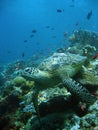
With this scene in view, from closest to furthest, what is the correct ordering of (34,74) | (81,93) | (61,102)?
(81,93), (34,74), (61,102)

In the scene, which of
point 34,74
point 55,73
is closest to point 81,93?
point 55,73

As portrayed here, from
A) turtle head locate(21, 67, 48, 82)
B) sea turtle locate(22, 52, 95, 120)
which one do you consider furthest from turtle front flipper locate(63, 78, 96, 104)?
turtle head locate(21, 67, 48, 82)

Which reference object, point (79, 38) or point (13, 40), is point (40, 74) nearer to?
point (79, 38)

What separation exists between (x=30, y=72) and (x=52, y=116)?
1.17 meters

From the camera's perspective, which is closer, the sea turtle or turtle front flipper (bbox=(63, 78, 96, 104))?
turtle front flipper (bbox=(63, 78, 96, 104))

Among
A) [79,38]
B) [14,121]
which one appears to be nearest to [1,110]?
[14,121]

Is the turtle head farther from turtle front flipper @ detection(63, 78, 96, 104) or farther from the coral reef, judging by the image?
turtle front flipper @ detection(63, 78, 96, 104)

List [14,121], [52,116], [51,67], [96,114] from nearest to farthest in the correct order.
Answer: [96,114]
[52,116]
[51,67]
[14,121]

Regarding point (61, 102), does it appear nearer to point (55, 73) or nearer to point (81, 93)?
point (55, 73)

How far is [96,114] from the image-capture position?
447cm

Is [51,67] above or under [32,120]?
above

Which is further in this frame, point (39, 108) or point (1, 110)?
point (1, 110)

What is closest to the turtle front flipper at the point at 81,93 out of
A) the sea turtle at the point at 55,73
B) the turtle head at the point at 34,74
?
the sea turtle at the point at 55,73

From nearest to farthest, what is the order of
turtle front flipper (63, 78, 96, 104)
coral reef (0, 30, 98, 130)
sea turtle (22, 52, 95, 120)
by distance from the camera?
turtle front flipper (63, 78, 96, 104)
coral reef (0, 30, 98, 130)
sea turtle (22, 52, 95, 120)
